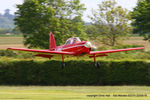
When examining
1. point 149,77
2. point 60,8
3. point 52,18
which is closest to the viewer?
point 149,77

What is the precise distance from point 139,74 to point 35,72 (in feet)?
25.0

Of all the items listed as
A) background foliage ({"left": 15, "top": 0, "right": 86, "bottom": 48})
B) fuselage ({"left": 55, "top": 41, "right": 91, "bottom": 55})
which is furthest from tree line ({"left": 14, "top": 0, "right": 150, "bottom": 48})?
fuselage ({"left": 55, "top": 41, "right": 91, "bottom": 55})

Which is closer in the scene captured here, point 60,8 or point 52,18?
point 52,18

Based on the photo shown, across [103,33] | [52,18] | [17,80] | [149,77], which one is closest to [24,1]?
[52,18]

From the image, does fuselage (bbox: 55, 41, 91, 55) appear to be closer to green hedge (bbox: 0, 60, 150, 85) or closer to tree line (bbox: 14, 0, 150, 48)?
green hedge (bbox: 0, 60, 150, 85)

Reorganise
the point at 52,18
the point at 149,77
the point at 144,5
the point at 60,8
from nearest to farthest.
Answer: the point at 149,77
the point at 52,18
the point at 60,8
the point at 144,5

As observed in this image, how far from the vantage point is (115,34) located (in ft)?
177

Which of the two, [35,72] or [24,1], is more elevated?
[24,1]

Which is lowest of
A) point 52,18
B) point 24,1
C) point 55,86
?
point 55,86

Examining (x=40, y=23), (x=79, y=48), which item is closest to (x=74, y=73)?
(x=79, y=48)

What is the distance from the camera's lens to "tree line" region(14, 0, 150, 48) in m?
48.2

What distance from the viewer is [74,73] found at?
72.2 ft

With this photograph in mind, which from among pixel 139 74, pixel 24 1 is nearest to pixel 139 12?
pixel 24 1

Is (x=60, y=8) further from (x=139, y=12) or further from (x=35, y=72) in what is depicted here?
(x=35, y=72)
